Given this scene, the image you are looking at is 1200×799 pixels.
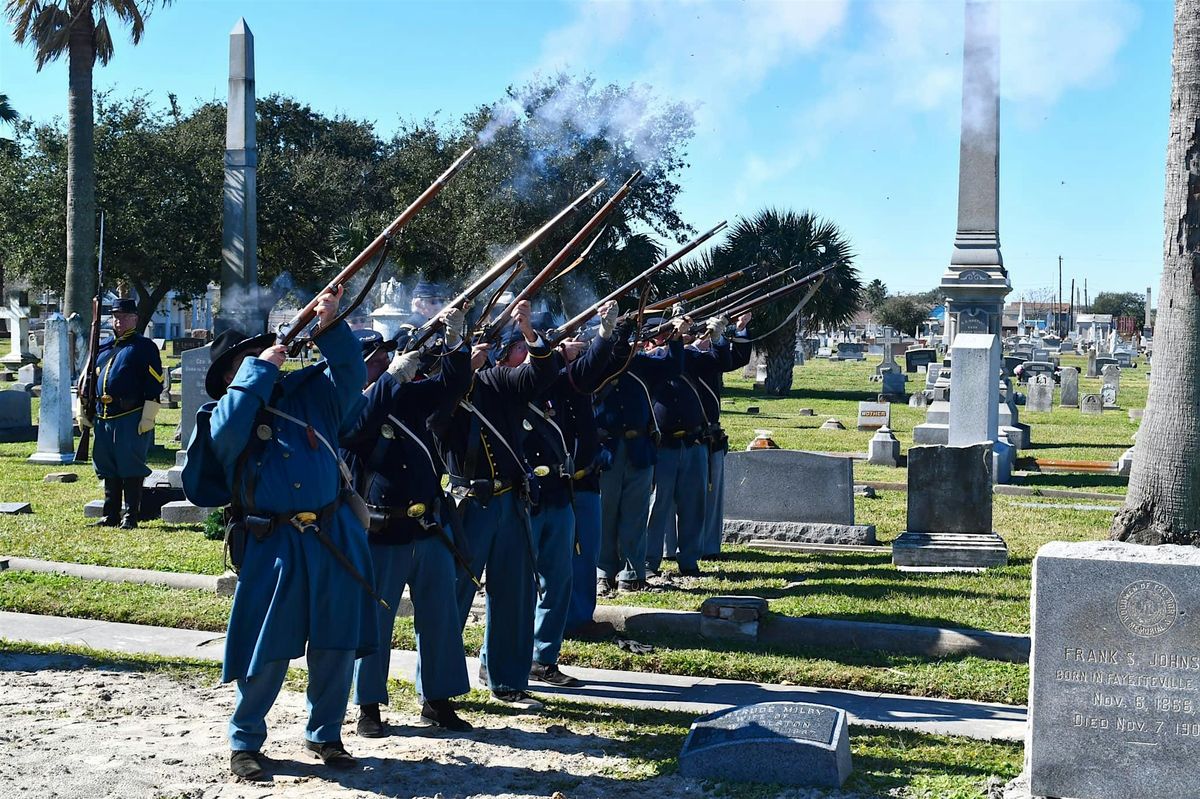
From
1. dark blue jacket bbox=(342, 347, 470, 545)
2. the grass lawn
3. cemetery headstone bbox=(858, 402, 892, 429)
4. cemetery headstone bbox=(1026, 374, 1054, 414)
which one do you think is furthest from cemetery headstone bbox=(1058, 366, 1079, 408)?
dark blue jacket bbox=(342, 347, 470, 545)

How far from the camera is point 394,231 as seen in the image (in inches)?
263

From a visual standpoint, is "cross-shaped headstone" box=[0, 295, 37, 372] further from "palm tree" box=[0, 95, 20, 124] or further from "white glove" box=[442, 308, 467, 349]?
"white glove" box=[442, 308, 467, 349]

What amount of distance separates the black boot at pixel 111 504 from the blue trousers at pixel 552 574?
6407 mm

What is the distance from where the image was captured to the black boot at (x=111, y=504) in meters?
13.0

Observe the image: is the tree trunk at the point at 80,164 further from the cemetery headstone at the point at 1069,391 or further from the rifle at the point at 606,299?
the cemetery headstone at the point at 1069,391

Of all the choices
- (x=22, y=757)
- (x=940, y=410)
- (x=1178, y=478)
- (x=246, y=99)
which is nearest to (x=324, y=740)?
(x=22, y=757)

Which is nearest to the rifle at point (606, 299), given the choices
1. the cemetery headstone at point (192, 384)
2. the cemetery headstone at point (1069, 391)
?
the cemetery headstone at point (192, 384)

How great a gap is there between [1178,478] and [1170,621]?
545cm

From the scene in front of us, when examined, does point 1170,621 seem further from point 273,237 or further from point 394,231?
point 273,237

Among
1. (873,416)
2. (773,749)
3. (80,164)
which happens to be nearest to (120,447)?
(773,749)

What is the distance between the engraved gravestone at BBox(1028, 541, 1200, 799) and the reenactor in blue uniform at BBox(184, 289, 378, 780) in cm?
285

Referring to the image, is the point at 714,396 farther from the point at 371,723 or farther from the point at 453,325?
the point at 371,723

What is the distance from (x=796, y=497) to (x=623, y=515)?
8.75 feet

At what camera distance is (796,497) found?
12.4 m
